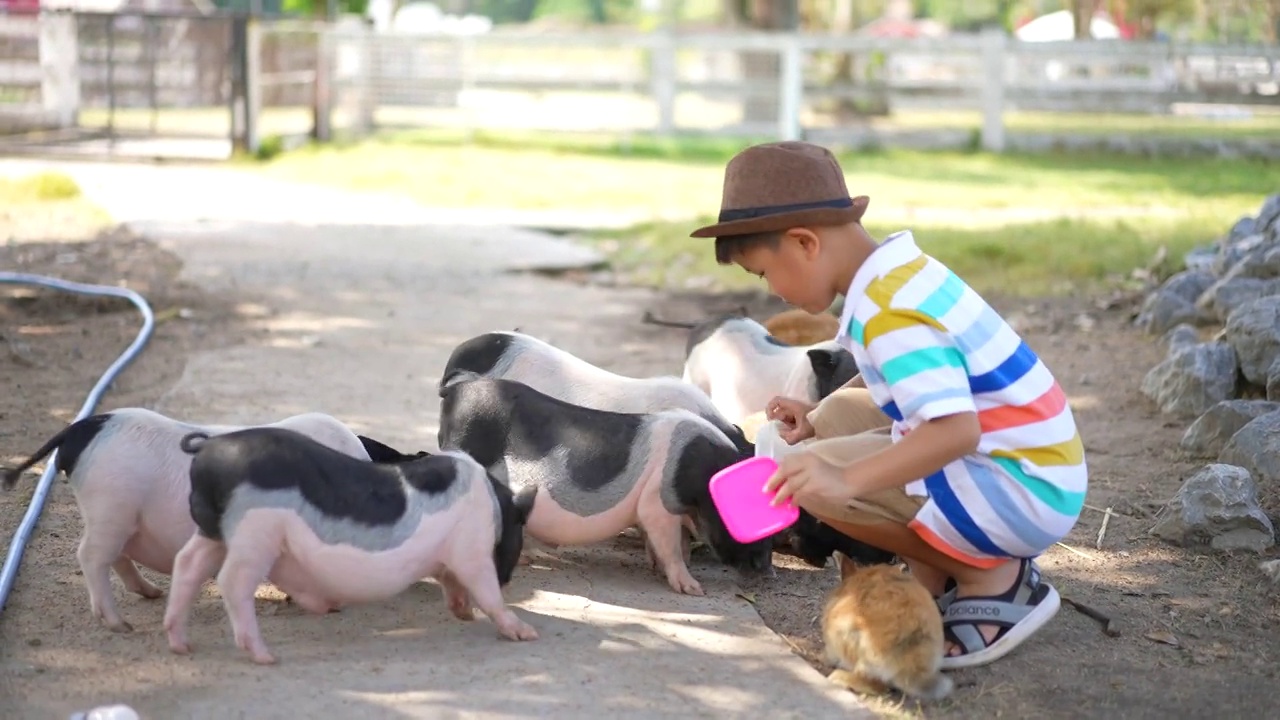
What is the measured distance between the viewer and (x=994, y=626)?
3.28m

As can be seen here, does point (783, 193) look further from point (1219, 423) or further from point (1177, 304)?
point (1177, 304)

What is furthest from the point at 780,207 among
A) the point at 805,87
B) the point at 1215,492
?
the point at 805,87

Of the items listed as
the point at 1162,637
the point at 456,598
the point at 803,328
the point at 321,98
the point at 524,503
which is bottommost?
the point at 1162,637

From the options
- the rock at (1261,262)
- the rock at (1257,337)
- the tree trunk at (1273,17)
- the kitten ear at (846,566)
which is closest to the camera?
the kitten ear at (846,566)

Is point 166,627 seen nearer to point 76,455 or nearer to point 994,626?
point 76,455

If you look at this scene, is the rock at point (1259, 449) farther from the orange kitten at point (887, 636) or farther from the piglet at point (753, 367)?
the orange kitten at point (887, 636)

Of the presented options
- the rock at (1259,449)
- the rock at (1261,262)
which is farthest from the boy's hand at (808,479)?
the rock at (1261,262)

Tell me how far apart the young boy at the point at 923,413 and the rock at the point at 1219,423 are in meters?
1.88

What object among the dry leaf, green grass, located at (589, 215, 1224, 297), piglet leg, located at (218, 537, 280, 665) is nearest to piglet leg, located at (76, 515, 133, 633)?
piglet leg, located at (218, 537, 280, 665)

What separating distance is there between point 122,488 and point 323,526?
55 cm

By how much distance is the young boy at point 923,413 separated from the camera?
117 inches

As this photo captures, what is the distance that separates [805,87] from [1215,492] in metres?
14.4

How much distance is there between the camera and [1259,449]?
4.56m

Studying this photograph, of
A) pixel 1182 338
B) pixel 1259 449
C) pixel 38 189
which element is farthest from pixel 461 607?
pixel 38 189
